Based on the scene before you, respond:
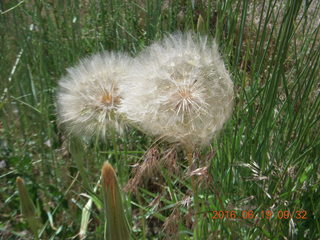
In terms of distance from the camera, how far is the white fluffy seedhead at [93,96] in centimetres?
121

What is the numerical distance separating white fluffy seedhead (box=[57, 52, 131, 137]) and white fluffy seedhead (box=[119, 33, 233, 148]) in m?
0.10

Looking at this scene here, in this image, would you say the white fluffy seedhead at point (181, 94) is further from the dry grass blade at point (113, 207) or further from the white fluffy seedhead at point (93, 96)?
the dry grass blade at point (113, 207)

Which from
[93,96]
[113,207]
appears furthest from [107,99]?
[113,207]

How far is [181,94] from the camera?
1064 mm

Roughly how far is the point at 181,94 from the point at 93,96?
13.0 inches

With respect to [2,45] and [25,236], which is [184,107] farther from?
[2,45]

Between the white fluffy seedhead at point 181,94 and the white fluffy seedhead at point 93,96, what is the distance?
4.1 inches

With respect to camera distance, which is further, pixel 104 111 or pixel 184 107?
pixel 104 111

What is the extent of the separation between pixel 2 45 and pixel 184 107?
3.53 ft

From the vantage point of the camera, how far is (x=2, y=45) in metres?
1.73

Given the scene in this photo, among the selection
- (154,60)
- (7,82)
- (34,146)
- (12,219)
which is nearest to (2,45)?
(7,82)

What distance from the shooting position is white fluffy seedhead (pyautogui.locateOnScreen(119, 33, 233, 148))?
101 centimetres
